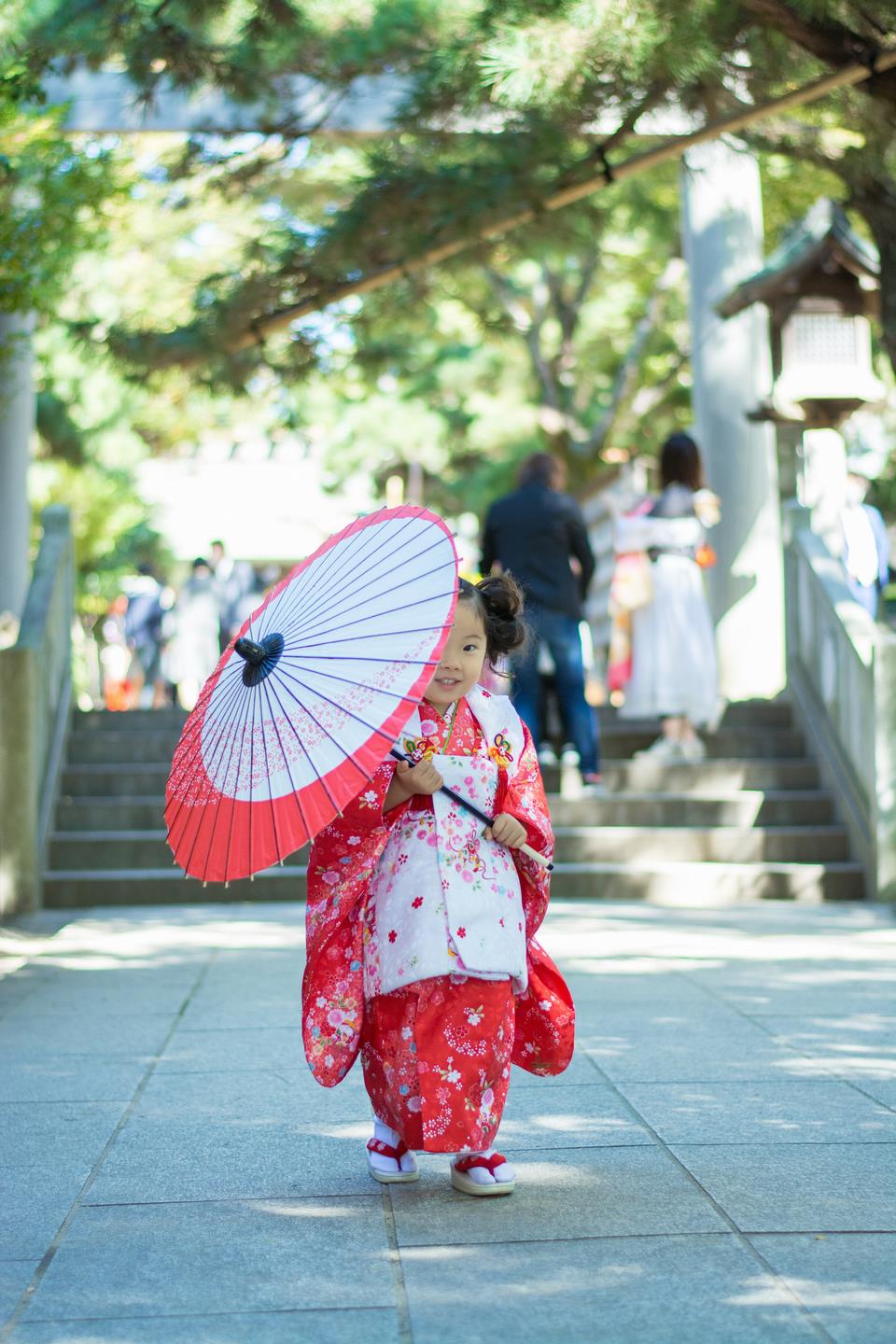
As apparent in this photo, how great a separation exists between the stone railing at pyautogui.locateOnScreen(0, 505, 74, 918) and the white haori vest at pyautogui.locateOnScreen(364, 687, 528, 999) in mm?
5123

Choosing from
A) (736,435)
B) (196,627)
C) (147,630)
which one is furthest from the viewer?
(147,630)

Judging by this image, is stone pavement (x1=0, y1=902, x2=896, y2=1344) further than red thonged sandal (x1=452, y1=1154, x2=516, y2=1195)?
No

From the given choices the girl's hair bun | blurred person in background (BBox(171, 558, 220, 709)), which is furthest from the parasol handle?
blurred person in background (BBox(171, 558, 220, 709))

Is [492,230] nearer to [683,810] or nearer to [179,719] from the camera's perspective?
[683,810]

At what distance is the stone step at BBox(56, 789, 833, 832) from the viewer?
952cm

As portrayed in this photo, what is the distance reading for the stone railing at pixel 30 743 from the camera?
8414 mm

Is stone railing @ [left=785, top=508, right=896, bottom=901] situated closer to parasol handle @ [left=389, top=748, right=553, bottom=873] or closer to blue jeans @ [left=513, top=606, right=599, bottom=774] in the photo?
blue jeans @ [left=513, top=606, right=599, bottom=774]

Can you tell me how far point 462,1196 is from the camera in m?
3.60

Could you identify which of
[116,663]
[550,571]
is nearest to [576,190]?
[550,571]

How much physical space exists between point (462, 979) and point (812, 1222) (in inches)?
34.6

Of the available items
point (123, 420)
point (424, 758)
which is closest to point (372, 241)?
point (424, 758)

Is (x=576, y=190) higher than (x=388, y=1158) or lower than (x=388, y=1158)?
higher

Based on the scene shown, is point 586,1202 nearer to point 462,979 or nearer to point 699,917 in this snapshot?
point 462,979

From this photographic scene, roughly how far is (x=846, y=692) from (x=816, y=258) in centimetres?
302
